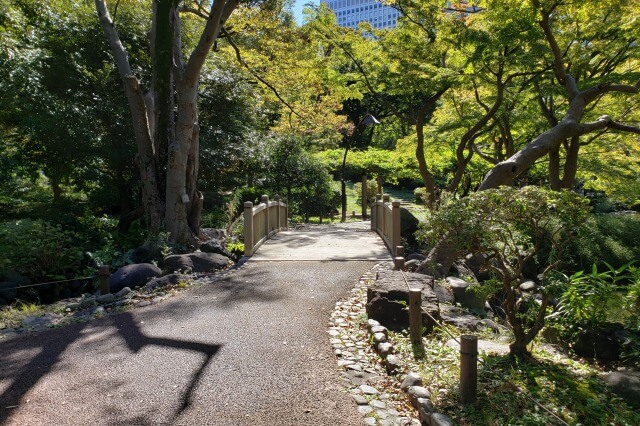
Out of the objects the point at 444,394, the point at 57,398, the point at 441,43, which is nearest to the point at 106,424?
the point at 57,398

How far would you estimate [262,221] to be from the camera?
1213cm

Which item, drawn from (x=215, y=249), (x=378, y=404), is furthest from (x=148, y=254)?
(x=378, y=404)

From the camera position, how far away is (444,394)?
12.8 ft

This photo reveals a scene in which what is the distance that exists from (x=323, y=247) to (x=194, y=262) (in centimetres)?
352

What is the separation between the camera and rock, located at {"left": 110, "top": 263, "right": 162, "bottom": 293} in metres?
8.01

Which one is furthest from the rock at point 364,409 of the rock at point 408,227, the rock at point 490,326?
the rock at point 408,227

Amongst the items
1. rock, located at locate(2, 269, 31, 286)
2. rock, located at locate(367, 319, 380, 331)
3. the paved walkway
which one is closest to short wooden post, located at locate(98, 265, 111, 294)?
the paved walkway

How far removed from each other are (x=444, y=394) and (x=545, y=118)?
1237 cm

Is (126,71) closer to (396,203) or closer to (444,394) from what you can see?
(396,203)

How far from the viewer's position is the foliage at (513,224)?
4117 mm

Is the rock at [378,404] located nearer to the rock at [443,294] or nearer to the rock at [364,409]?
the rock at [364,409]

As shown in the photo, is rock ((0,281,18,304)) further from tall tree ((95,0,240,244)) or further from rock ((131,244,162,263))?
tall tree ((95,0,240,244))

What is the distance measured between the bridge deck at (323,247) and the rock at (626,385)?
5976 mm

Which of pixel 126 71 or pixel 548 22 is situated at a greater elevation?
pixel 548 22
